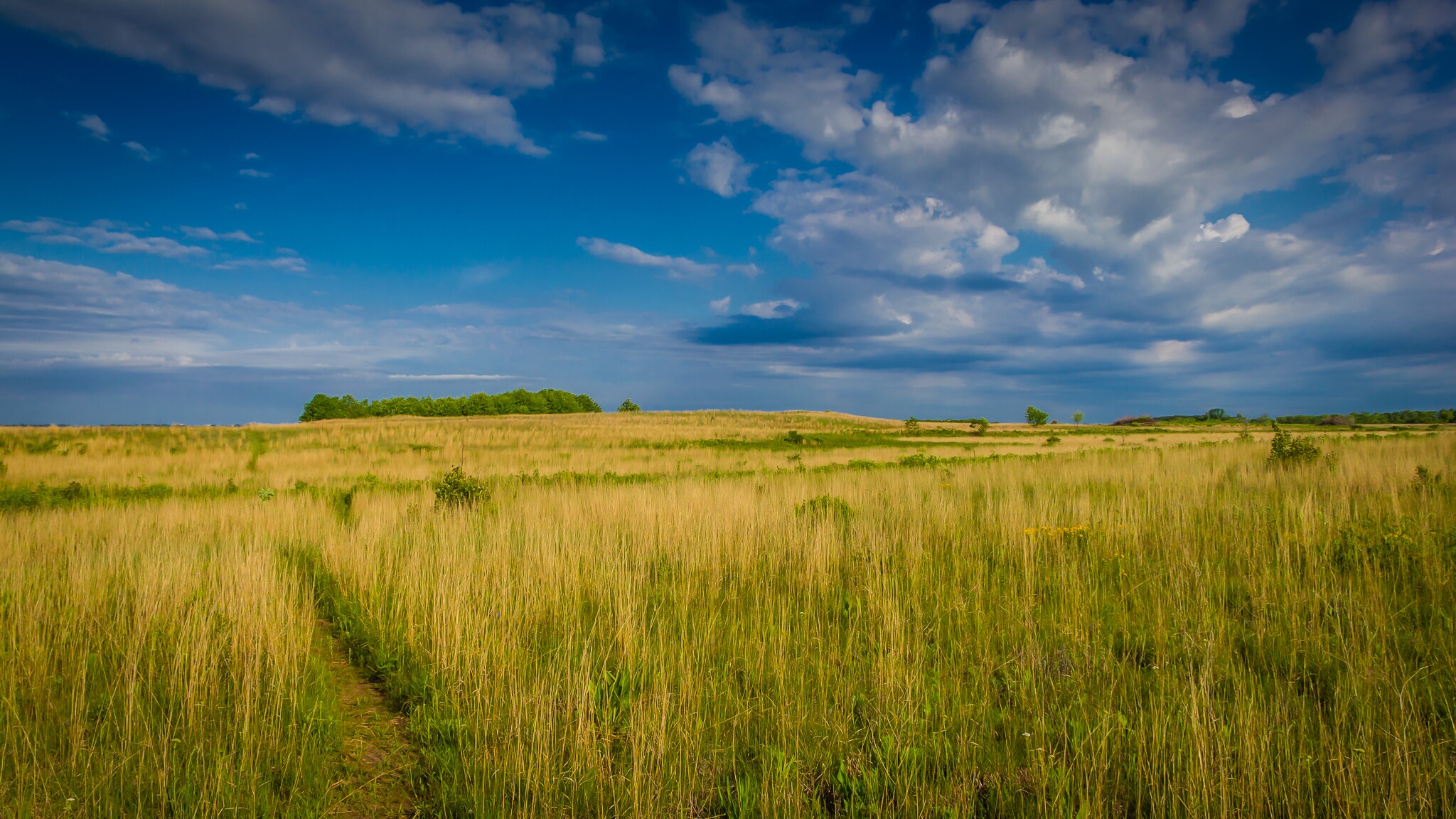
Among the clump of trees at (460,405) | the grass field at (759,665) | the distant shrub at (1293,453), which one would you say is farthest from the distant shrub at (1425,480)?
the clump of trees at (460,405)

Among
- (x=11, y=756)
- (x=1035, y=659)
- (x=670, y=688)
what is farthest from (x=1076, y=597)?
(x=11, y=756)

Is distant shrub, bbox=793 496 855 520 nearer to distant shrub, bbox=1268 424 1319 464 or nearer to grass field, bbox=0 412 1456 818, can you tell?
grass field, bbox=0 412 1456 818

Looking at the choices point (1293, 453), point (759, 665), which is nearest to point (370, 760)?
point (759, 665)

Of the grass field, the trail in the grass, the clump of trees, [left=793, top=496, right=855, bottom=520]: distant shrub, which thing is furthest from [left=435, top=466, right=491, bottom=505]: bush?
the clump of trees

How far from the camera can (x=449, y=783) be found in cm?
316

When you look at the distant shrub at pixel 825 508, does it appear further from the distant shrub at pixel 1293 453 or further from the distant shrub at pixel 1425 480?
the distant shrub at pixel 1293 453

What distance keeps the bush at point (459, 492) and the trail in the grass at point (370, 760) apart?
292 inches

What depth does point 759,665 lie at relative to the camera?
405cm

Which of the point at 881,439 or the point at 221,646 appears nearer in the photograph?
the point at 221,646

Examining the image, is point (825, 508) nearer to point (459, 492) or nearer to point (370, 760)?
point (370, 760)

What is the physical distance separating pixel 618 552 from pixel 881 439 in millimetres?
42099

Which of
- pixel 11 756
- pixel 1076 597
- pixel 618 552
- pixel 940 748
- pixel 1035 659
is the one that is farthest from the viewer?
pixel 618 552

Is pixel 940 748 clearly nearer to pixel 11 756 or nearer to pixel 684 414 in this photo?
pixel 11 756

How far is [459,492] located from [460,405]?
122 metres
